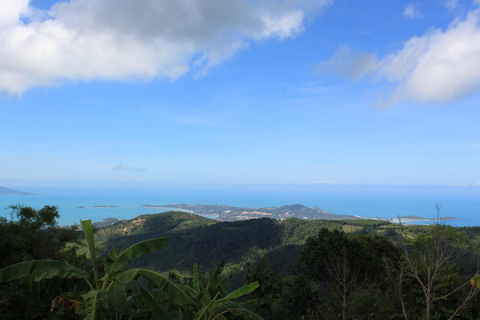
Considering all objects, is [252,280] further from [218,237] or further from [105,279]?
[218,237]

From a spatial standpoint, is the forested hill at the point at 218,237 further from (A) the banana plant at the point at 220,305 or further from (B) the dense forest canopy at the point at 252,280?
(A) the banana plant at the point at 220,305

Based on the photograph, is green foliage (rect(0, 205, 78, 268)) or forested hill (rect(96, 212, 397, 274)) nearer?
green foliage (rect(0, 205, 78, 268))

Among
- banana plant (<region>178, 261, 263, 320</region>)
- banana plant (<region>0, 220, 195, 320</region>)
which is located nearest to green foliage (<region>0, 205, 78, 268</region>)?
banana plant (<region>0, 220, 195, 320</region>)

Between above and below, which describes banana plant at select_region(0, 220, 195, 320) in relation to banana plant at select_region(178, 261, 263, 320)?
above

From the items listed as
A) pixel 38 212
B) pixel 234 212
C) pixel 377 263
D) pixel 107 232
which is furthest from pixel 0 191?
pixel 377 263

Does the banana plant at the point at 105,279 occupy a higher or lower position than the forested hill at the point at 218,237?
higher

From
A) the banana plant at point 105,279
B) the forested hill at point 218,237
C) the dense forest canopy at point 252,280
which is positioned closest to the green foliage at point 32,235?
the dense forest canopy at point 252,280

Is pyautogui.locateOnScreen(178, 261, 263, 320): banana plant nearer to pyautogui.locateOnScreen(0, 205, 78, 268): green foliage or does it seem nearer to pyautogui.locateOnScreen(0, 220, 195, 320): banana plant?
pyautogui.locateOnScreen(0, 220, 195, 320): banana plant

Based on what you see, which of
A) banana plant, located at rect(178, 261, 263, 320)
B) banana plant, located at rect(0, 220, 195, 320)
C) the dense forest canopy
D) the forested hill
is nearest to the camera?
banana plant, located at rect(0, 220, 195, 320)
